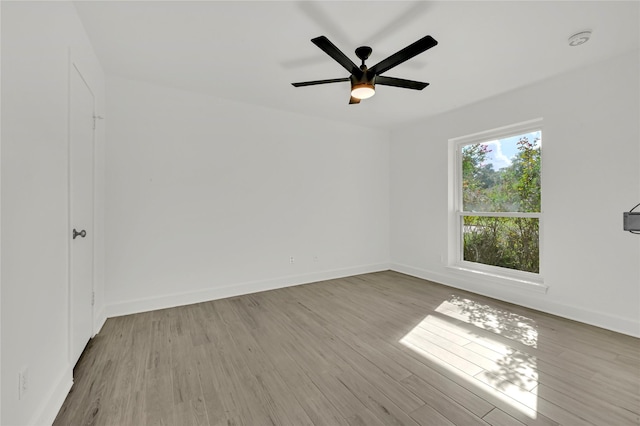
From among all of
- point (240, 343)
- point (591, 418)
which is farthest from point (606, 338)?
point (240, 343)

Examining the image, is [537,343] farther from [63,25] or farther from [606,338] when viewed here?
[63,25]

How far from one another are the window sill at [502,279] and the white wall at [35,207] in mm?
4324

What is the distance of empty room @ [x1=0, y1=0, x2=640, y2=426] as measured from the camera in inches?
62.6

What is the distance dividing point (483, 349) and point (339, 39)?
289cm

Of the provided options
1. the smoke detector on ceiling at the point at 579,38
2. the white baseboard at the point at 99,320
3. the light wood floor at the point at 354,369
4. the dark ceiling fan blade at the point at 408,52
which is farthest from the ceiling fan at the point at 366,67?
the white baseboard at the point at 99,320


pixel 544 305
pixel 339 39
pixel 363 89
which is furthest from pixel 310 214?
pixel 544 305

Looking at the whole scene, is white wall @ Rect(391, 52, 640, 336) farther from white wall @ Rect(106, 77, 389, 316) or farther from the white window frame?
white wall @ Rect(106, 77, 389, 316)

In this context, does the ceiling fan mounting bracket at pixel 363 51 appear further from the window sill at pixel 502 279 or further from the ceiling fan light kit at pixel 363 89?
the window sill at pixel 502 279

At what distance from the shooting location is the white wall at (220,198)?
122 inches

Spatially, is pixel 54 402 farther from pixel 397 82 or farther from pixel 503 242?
pixel 503 242

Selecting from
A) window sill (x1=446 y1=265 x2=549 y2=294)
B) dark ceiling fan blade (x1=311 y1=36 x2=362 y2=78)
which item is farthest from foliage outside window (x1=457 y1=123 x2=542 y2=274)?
dark ceiling fan blade (x1=311 y1=36 x2=362 y2=78)

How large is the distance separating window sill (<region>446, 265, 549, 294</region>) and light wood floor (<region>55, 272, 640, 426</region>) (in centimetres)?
29

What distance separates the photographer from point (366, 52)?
7.52 ft

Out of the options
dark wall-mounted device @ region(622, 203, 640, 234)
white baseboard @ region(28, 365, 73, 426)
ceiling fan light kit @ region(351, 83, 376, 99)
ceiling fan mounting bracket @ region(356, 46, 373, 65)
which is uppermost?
ceiling fan mounting bracket @ region(356, 46, 373, 65)
